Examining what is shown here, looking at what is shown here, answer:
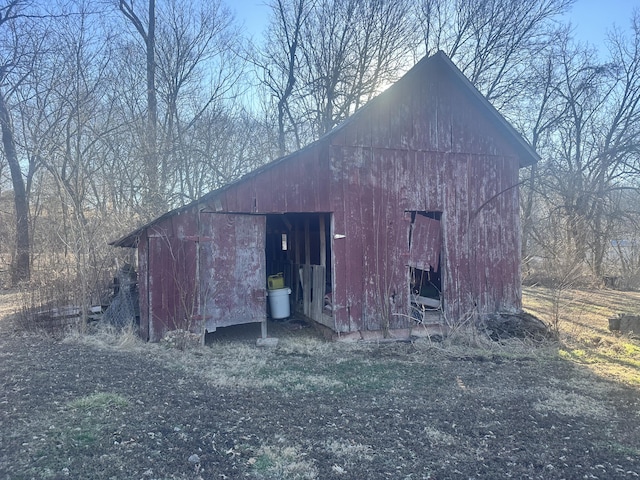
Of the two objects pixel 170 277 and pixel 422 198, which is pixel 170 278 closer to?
pixel 170 277

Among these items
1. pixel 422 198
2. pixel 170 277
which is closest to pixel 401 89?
pixel 422 198

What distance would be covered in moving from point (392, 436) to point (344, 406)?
0.94 meters

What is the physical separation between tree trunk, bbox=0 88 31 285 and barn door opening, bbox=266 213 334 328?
1067 centimetres

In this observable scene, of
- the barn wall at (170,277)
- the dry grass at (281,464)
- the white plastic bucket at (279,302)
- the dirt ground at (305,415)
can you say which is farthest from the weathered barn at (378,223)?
the dry grass at (281,464)

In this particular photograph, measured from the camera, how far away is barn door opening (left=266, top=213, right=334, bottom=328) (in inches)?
386

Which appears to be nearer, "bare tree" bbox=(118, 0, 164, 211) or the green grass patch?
the green grass patch

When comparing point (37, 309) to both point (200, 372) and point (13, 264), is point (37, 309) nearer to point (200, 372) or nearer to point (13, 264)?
point (200, 372)

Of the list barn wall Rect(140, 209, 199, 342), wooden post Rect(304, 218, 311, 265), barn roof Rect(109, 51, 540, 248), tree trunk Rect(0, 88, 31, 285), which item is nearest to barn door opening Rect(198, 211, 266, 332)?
barn wall Rect(140, 209, 199, 342)

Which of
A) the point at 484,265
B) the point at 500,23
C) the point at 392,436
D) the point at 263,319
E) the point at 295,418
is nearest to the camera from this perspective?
the point at 392,436

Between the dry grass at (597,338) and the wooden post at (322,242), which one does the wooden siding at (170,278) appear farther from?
the dry grass at (597,338)

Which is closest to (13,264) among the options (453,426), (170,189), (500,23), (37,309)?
(170,189)

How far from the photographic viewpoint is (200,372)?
6699 millimetres

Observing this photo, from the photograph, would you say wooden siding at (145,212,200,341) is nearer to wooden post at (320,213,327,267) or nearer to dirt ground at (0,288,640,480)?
dirt ground at (0,288,640,480)

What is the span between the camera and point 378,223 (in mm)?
9109
